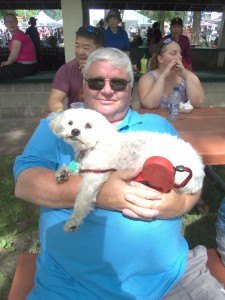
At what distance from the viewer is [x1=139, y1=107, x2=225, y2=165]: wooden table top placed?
7.45ft

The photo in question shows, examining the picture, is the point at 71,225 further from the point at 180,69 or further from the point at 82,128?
the point at 180,69

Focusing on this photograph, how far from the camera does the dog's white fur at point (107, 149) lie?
1598mm

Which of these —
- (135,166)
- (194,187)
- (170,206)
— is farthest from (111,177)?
(194,187)

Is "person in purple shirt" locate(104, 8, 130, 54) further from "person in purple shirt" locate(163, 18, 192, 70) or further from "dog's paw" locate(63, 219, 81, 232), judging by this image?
"dog's paw" locate(63, 219, 81, 232)

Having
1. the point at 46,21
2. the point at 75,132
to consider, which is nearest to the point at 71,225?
the point at 75,132

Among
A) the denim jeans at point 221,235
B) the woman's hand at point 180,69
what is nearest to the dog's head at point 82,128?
the denim jeans at point 221,235

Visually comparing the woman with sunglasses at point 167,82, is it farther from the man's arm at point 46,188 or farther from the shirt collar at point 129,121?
the man's arm at point 46,188

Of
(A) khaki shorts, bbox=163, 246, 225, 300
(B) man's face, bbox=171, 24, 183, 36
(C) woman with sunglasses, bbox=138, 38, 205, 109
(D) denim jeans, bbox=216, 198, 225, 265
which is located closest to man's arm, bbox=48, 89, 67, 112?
(C) woman with sunglasses, bbox=138, 38, 205, 109

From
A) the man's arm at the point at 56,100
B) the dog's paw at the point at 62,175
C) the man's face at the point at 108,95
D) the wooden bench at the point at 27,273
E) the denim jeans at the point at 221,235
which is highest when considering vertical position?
the man's face at the point at 108,95

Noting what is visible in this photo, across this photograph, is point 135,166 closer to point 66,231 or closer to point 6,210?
point 66,231

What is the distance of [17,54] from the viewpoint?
23.0ft

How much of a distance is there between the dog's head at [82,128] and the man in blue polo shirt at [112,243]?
7.2 inches

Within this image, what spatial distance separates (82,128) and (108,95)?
380mm

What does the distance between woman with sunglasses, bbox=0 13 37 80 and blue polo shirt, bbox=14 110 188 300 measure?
5.83 m
